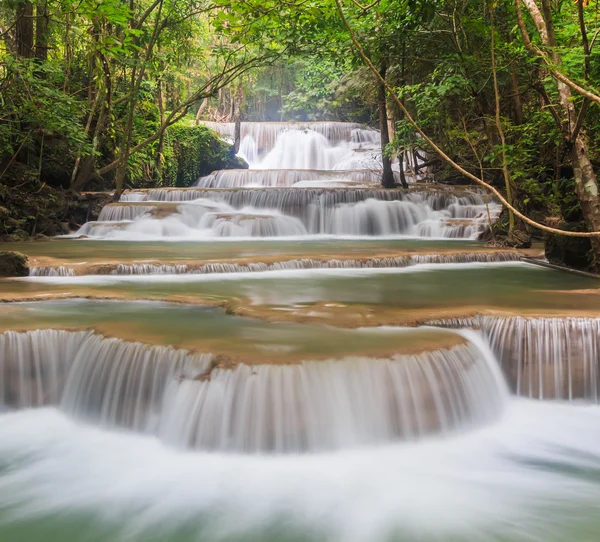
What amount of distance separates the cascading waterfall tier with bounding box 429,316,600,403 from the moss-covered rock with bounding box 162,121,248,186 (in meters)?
15.6

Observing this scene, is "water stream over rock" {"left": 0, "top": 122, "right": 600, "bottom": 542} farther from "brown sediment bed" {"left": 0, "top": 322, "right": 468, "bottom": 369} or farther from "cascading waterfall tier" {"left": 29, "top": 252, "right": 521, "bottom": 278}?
"cascading waterfall tier" {"left": 29, "top": 252, "right": 521, "bottom": 278}

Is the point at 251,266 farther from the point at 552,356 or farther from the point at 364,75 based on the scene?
the point at 364,75

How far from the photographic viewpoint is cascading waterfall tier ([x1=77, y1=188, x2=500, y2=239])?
492 inches

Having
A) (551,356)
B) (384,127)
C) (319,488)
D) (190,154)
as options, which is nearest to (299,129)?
(190,154)

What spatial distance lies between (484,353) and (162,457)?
2633 mm

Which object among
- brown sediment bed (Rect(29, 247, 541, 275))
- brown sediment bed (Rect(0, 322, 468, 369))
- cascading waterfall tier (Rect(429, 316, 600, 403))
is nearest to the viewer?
brown sediment bed (Rect(0, 322, 468, 369))

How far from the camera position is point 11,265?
7480 millimetres

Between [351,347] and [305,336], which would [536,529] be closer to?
[351,347]

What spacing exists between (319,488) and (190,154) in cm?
1790

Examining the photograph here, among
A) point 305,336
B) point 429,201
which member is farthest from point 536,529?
point 429,201

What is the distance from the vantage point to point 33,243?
1094 centimetres

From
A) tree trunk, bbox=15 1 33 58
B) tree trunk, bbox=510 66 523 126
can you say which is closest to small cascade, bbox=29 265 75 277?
tree trunk, bbox=15 1 33 58

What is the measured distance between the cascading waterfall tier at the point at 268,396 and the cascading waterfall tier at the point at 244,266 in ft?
10.5

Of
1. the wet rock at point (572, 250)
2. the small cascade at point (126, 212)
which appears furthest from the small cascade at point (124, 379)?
the small cascade at point (126, 212)
